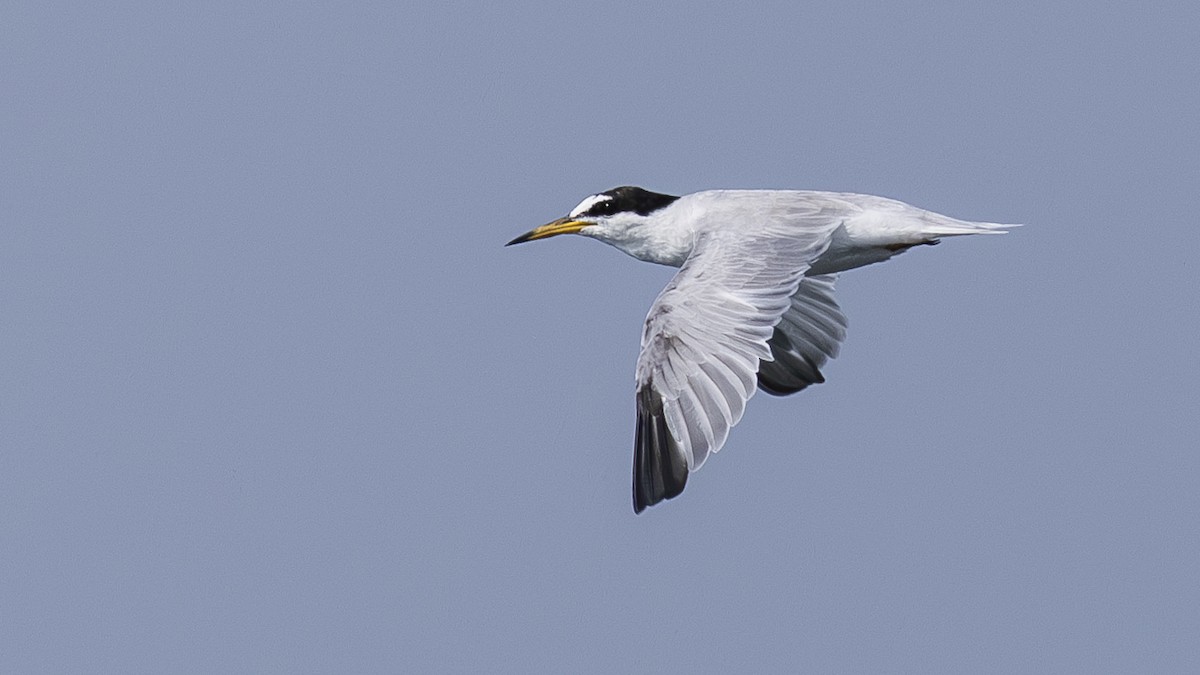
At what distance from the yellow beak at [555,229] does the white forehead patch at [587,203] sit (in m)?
0.06

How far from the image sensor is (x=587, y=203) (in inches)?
548

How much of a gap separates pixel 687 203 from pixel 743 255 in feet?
4.26

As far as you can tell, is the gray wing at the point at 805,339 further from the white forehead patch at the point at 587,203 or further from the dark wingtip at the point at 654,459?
the dark wingtip at the point at 654,459

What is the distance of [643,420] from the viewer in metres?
11.6

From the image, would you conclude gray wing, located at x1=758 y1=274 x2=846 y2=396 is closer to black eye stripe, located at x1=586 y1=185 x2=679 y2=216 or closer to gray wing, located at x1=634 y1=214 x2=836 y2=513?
black eye stripe, located at x1=586 y1=185 x2=679 y2=216

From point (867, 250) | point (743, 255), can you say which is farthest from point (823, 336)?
point (743, 255)

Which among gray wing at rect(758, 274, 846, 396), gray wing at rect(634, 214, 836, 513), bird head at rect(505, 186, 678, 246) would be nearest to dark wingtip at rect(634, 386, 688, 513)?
gray wing at rect(634, 214, 836, 513)

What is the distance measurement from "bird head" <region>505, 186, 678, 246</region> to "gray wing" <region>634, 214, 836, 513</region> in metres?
1.44

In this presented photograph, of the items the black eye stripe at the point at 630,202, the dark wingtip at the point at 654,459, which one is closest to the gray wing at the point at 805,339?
the black eye stripe at the point at 630,202

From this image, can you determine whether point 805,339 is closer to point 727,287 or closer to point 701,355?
point 727,287

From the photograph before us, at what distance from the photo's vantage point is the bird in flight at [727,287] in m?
11.4

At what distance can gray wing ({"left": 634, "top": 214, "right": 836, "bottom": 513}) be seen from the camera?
11328 millimetres

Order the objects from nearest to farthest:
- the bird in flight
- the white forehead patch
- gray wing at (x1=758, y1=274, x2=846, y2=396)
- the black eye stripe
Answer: the bird in flight, the black eye stripe, the white forehead patch, gray wing at (x1=758, y1=274, x2=846, y2=396)

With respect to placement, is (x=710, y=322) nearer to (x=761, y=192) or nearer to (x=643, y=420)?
(x=643, y=420)
